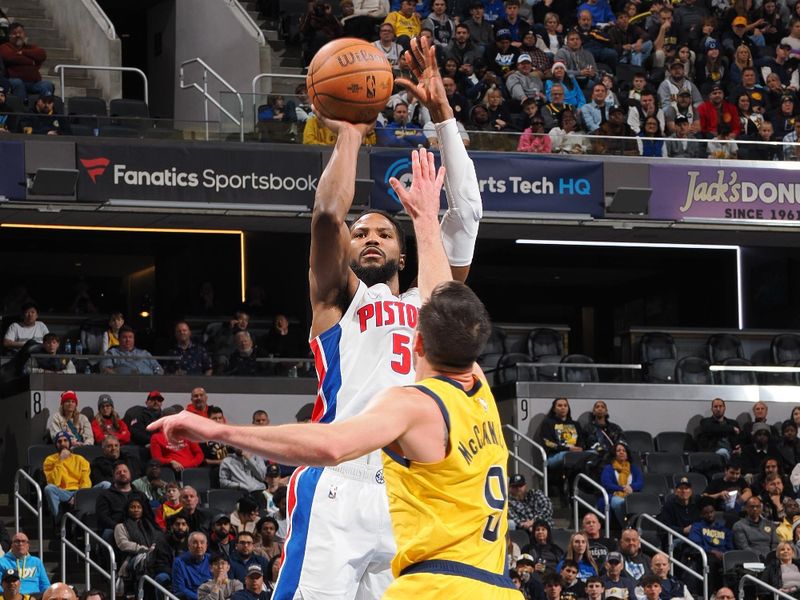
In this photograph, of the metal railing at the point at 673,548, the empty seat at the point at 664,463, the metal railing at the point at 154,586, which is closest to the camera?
the metal railing at the point at 154,586

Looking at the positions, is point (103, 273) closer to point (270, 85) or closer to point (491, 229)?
point (270, 85)

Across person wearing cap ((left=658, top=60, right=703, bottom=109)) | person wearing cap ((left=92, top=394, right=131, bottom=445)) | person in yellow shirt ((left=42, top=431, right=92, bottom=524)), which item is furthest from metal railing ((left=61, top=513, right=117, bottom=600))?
person wearing cap ((left=658, top=60, right=703, bottom=109))

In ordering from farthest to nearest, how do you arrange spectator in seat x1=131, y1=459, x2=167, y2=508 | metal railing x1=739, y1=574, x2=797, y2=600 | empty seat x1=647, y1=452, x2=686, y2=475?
empty seat x1=647, y1=452, x2=686, y2=475 < spectator in seat x1=131, y1=459, x2=167, y2=508 < metal railing x1=739, y1=574, x2=797, y2=600

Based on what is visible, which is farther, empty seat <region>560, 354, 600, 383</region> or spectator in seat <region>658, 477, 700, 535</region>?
empty seat <region>560, 354, 600, 383</region>

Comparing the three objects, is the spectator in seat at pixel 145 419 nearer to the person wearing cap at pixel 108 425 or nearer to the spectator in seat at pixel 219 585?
the person wearing cap at pixel 108 425

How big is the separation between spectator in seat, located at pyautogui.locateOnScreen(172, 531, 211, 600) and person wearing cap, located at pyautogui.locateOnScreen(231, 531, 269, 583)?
0.23 m

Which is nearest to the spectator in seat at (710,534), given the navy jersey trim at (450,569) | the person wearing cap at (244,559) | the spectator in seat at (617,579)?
the spectator in seat at (617,579)

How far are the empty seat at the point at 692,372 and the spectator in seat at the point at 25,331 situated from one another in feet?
26.7

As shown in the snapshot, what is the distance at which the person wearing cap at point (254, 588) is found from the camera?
11.8 metres

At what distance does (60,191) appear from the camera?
17281 mm

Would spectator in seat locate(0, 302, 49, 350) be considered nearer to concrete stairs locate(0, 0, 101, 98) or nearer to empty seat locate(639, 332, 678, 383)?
concrete stairs locate(0, 0, 101, 98)

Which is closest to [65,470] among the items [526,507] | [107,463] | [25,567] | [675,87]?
[107,463]

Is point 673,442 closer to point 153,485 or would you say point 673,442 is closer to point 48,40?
point 153,485

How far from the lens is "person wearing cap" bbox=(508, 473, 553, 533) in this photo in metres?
14.7
